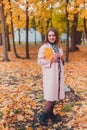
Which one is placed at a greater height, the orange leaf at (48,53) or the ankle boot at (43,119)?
the orange leaf at (48,53)

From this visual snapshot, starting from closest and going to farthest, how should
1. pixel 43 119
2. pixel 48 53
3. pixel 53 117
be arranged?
pixel 48 53, pixel 43 119, pixel 53 117

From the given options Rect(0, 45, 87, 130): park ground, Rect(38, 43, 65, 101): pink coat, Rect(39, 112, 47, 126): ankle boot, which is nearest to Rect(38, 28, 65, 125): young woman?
Rect(38, 43, 65, 101): pink coat

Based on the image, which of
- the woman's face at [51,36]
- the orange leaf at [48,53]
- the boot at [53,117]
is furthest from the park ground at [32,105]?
the woman's face at [51,36]

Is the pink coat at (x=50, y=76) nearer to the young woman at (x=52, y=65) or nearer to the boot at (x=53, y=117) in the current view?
the young woman at (x=52, y=65)

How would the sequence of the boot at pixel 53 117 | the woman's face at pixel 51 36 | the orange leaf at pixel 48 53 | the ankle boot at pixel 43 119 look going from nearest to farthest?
the orange leaf at pixel 48 53 < the woman's face at pixel 51 36 < the ankle boot at pixel 43 119 < the boot at pixel 53 117

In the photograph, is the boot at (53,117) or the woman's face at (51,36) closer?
the woman's face at (51,36)

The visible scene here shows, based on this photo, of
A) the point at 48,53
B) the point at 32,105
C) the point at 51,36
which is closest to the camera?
the point at 48,53

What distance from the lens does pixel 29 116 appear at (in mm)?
8664

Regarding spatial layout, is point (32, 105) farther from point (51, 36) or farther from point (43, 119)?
point (51, 36)

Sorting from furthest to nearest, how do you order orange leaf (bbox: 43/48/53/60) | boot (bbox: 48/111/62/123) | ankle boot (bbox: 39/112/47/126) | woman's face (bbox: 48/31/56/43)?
boot (bbox: 48/111/62/123), ankle boot (bbox: 39/112/47/126), woman's face (bbox: 48/31/56/43), orange leaf (bbox: 43/48/53/60)

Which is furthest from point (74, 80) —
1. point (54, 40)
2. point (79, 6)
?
point (79, 6)

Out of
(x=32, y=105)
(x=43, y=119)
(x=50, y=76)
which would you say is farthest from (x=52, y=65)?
(x=32, y=105)

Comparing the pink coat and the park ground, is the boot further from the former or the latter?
the pink coat

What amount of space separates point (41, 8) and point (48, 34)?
51.8 feet
